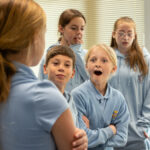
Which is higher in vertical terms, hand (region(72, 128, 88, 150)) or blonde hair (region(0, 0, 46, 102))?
blonde hair (region(0, 0, 46, 102))

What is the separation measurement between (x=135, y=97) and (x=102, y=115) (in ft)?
1.95

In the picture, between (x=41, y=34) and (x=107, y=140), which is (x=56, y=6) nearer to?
(x=107, y=140)

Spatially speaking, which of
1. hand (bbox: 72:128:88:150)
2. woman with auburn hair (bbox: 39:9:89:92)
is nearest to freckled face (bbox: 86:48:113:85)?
woman with auburn hair (bbox: 39:9:89:92)

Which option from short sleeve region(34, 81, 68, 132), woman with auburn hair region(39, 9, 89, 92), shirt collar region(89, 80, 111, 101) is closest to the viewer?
short sleeve region(34, 81, 68, 132)

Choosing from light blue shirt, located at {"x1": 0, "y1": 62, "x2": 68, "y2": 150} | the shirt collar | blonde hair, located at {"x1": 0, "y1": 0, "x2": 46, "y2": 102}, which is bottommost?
the shirt collar

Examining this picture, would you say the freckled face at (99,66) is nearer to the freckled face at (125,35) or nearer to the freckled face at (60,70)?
the freckled face at (60,70)

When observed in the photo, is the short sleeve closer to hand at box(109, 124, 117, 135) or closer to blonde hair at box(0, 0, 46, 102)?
blonde hair at box(0, 0, 46, 102)

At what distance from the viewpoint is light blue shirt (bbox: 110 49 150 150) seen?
2055 millimetres

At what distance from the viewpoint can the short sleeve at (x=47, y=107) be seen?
70 centimetres

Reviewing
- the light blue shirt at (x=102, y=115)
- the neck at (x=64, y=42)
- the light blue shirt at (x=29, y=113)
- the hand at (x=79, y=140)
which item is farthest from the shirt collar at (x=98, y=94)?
the light blue shirt at (x=29, y=113)

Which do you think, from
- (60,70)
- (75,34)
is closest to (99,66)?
(60,70)

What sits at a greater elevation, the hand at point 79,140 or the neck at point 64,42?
the neck at point 64,42

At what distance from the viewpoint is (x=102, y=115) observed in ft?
5.13

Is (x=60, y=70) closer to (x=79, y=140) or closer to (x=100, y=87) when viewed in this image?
(x=100, y=87)
